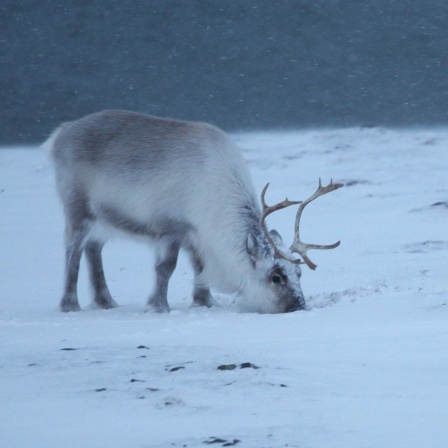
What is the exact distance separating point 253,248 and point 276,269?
294 mm

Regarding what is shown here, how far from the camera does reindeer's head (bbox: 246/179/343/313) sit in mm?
7766

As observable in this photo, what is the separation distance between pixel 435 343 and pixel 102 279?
4214 millimetres

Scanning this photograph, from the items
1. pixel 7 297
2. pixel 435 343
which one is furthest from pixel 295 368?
pixel 7 297

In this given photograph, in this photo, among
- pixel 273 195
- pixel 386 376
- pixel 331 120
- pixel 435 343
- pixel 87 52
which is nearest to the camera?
pixel 386 376

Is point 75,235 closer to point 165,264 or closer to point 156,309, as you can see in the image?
point 165,264

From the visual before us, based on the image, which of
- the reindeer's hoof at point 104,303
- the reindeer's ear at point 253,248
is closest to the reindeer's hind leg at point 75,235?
the reindeer's hoof at point 104,303

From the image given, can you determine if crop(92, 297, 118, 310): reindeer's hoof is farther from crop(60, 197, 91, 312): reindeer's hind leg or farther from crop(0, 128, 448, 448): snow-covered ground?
crop(0, 128, 448, 448): snow-covered ground

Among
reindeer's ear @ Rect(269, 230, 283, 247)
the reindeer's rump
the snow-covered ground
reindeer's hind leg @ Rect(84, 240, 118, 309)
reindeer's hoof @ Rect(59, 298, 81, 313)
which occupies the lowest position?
the snow-covered ground

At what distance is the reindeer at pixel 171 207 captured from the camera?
8.02 m

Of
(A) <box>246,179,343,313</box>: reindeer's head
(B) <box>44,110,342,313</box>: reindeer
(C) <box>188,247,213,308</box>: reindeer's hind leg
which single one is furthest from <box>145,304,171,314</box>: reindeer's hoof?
(A) <box>246,179,343,313</box>: reindeer's head

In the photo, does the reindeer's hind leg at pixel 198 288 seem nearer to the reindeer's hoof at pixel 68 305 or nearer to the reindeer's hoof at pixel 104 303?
the reindeer's hoof at pixel 104 303

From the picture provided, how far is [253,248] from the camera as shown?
805cm

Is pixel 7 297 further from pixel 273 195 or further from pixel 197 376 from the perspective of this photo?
pixel 273 195

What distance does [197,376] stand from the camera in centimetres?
475
